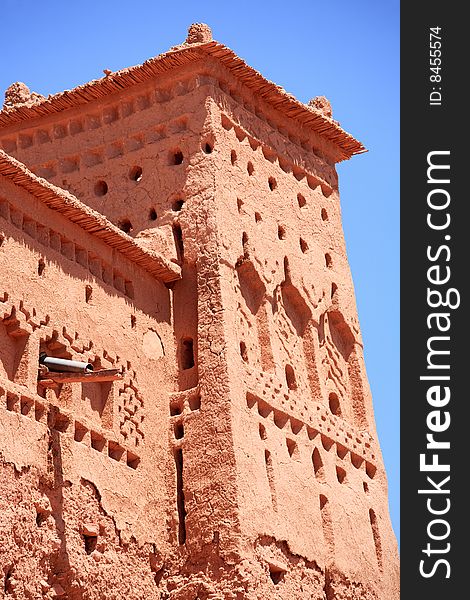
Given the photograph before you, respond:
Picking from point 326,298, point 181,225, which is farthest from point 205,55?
point 326,298

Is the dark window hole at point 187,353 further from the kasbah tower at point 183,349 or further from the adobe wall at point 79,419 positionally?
the adobe wall at point 79,419

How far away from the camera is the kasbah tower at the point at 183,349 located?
15.2m

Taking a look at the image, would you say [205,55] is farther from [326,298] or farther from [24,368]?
[24,368]

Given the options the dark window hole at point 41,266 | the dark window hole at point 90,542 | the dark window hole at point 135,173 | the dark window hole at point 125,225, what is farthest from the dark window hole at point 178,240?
the dark window hole at point 90,542

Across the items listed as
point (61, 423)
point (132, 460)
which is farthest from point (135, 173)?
point (61, 423)

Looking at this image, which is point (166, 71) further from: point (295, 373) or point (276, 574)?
point (276, 574)

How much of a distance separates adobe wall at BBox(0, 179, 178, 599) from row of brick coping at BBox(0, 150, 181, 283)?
0.10 metres

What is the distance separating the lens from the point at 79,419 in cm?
1560

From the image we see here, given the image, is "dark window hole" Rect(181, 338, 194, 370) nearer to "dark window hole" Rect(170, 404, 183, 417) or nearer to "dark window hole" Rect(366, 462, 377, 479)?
"dark window hole" Rect(170, 404, 183, 417)

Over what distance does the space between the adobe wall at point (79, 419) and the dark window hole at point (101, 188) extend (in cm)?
202

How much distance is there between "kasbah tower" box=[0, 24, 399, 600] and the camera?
49.8ft

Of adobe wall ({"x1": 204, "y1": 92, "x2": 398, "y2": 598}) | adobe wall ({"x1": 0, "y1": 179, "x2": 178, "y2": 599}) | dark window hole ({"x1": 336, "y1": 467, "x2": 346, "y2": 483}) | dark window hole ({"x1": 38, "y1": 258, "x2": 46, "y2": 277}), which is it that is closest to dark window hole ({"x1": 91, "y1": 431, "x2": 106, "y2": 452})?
adobe wall ({"x1": 0, "y1": 179, "x2": 178, "y2": 599})

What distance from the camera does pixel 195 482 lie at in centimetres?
1662

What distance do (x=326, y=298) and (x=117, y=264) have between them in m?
3.66
